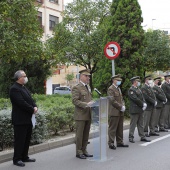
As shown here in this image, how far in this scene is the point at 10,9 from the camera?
11484mm

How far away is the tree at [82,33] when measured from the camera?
61.6ft

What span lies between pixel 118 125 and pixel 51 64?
8746mm

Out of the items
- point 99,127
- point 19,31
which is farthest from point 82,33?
point 99,127

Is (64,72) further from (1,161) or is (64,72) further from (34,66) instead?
(1,161)

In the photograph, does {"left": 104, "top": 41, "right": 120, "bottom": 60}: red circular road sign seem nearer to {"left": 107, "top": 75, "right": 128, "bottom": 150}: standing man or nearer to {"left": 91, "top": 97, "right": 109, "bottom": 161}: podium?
{"left": 107, "top": 75, "right": 128, "bottom": 150}: standing man

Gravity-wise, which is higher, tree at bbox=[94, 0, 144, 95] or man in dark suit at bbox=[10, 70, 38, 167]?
tree at bbox=[94, 0, 144, 95]

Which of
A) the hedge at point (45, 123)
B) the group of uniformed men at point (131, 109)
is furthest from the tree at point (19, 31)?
the group of uniformed men at point (131, 109)

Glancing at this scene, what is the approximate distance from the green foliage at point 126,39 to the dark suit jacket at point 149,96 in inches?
148

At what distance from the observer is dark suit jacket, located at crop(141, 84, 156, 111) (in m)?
10.1

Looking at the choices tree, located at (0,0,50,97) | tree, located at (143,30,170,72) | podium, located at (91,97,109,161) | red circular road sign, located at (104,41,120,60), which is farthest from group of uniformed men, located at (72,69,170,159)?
tree, located at (143,30,170,72)

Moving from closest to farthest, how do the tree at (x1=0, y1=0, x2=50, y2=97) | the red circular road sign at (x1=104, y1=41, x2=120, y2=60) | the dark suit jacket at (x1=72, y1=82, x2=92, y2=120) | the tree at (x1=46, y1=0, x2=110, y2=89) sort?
1. the dark suit jacket at (x1=72, y1=82, x2=92, y2=120)
2. the tree at (x1=0, y1=0, x2=50, y2=97)
3. the red circular road sign at (x1=104, y1=41, x2=120, y2=60)
4. the tree at (x1=46, y1=0, x2=110, y2=89)

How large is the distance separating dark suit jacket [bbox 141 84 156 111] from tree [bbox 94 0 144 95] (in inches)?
148

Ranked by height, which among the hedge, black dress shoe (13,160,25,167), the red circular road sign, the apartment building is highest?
the apartment building

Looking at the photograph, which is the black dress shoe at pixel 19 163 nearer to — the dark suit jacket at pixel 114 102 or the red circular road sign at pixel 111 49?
the dark suit jacket at pixel 114 102
